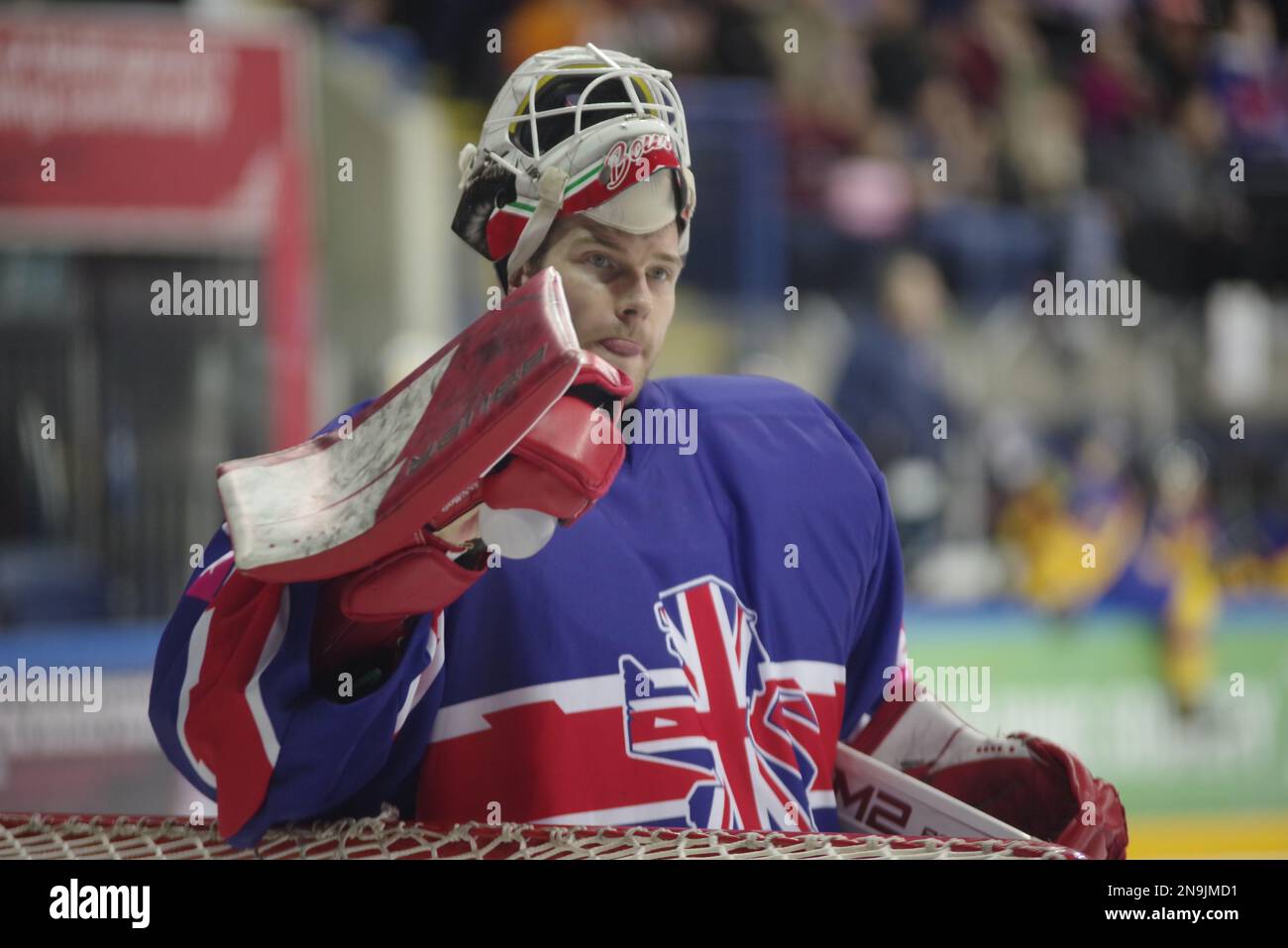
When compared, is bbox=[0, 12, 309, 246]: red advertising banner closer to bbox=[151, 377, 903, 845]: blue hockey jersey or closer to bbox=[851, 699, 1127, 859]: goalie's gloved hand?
bbox=[151, 377, 903, 845]: blue hockey jersey

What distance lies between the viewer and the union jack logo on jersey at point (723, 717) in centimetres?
139

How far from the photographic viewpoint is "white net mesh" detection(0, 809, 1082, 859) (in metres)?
1.04

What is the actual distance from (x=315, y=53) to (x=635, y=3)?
1411 millimetres

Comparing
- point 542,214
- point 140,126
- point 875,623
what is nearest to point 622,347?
point 542,214

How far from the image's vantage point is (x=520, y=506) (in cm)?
101

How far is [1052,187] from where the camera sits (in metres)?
6.10

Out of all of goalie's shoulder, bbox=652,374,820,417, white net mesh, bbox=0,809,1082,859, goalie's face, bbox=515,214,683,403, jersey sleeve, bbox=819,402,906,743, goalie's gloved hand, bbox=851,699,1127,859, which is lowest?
goalie's gloved hand, bbox=851,699,1127,859

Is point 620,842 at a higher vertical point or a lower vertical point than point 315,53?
lower

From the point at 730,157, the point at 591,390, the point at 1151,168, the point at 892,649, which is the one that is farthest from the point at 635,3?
the point at 591,390

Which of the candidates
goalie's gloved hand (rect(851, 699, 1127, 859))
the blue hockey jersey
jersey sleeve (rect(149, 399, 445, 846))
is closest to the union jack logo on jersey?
the blue hockey jersey

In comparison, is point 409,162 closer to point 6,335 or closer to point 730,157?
point 730,157

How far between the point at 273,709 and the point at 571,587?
358mm

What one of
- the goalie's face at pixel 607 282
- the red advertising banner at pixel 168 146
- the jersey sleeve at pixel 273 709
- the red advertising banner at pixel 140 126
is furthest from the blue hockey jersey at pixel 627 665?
the red advertising banner at pixel 140 126

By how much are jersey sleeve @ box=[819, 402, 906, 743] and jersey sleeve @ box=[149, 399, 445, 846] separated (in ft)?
1.94
